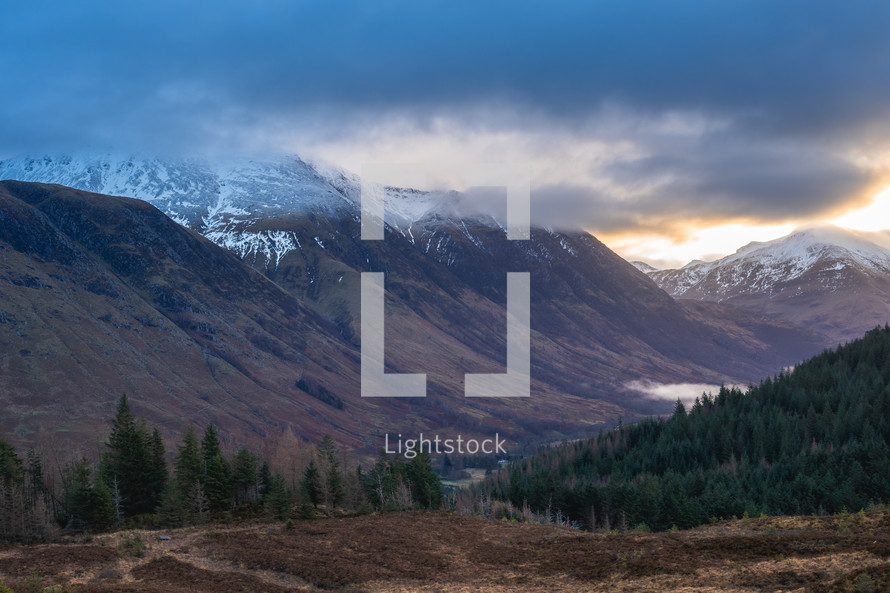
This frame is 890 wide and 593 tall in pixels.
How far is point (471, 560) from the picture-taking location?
1855 inches

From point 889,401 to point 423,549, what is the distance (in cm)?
12597

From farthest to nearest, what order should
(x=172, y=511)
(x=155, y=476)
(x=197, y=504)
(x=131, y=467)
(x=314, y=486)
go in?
(x=155, y=476)
(x=314, y=486)
(x=131, y=467)
(x=197, y=504)
(x=172, y=511)

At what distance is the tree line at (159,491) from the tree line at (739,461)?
27.9 metres

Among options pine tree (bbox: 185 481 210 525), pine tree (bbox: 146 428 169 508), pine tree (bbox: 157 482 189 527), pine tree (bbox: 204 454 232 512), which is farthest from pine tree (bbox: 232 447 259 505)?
pine tree (bbox: 157 482 189 527)

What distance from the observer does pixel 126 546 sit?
51.8 metres

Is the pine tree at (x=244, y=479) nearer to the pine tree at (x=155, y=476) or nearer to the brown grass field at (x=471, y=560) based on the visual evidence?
the pine tree at (x=155, y=476)

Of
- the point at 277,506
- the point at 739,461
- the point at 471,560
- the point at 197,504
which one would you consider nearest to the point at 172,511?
the point at 197,504

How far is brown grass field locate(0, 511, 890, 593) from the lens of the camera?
3391 cm

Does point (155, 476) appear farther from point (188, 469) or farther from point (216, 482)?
point (216, 482)

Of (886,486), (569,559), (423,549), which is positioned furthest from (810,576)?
(886,486)

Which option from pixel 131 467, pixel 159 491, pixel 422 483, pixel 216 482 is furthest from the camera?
pixel 422 483

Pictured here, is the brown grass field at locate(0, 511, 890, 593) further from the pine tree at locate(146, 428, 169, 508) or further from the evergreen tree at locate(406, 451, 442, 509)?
the evergreen tree at locate(406, 451, 442, 509)

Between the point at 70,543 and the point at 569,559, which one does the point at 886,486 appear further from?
the point at 70,543

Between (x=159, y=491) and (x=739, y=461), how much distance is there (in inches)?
4483
